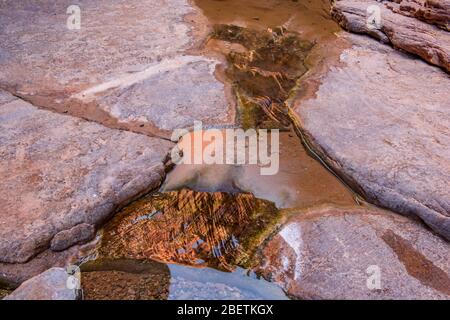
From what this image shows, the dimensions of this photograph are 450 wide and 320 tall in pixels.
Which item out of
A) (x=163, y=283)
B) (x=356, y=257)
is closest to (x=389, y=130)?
(x=356, y=257)

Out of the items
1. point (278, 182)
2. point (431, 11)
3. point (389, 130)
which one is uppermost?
point (431, 11)

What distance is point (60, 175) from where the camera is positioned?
111 inches

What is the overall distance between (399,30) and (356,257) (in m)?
3.43

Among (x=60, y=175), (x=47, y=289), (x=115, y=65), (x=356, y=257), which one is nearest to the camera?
(x=47, y=289)

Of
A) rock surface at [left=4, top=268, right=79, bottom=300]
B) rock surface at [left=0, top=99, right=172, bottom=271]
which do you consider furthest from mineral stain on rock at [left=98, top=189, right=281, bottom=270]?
rock surface at [left=4, top=268, right=79, bottom=300]

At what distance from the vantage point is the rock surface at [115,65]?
3.51m

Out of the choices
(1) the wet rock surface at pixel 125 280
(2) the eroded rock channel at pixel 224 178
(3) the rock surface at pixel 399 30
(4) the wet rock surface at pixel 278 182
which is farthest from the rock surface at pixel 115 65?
(3) the rock surface at pixel 399 30

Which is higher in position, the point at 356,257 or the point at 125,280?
the point at 356,257

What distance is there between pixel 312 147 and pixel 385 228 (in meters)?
0.91

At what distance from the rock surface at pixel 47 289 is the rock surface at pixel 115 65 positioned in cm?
150

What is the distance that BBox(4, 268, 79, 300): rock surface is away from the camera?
1956mm

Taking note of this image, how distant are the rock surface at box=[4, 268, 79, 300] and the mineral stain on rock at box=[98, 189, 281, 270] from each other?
40 centimetres

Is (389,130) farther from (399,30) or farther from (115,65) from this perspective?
(115,65)

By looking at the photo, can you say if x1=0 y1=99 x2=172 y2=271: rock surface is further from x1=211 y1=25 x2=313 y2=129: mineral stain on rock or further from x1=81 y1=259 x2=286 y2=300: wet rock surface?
x1=211 y1=25 x2=313 y2=129: mineral stain on rock
